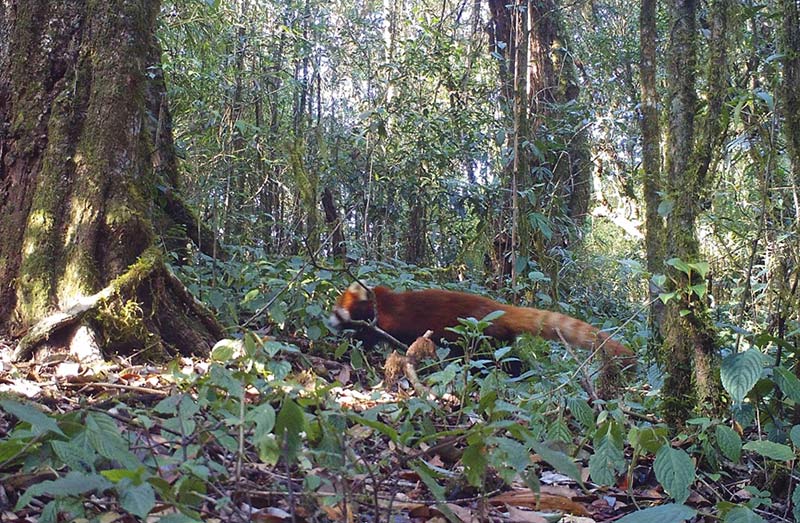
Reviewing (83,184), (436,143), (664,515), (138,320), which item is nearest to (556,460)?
(664,515)

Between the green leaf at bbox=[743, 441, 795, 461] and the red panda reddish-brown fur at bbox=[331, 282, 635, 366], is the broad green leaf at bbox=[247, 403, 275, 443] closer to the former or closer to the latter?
the green leaf at bbox=[743, 441, 795, 461]

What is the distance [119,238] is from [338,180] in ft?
17.5

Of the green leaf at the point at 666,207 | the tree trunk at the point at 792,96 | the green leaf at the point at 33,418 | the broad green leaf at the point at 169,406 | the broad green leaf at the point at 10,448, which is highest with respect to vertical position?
the tree trunk at the point at 792,96

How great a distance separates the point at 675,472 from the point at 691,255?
97 cm

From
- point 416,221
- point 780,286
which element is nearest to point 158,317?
point 780,286

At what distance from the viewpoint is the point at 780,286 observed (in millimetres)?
2900

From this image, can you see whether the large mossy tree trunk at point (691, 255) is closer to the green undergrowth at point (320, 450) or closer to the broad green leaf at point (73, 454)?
Result: the green undergrowth at point (320, 450)

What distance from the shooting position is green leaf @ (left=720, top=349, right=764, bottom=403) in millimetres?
2398

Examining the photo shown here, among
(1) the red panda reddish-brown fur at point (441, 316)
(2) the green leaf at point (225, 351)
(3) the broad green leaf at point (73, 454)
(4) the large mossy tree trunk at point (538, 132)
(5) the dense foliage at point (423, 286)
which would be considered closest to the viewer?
(3) the broad green leaf at point (73, 454)

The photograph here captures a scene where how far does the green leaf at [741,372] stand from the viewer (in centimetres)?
240

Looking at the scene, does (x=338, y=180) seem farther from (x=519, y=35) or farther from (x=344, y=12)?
(x=344, y=12)

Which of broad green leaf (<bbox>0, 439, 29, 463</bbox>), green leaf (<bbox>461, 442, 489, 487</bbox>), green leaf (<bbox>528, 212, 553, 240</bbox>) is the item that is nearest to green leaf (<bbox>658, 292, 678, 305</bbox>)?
green leaf (<bbox>461, 442, 489, 487</bbox>)

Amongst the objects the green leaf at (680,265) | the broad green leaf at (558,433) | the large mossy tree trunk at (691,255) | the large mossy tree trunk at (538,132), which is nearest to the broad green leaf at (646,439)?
the broad green leaf at (558,433)

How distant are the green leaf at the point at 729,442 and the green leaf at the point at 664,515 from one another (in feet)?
2.19
